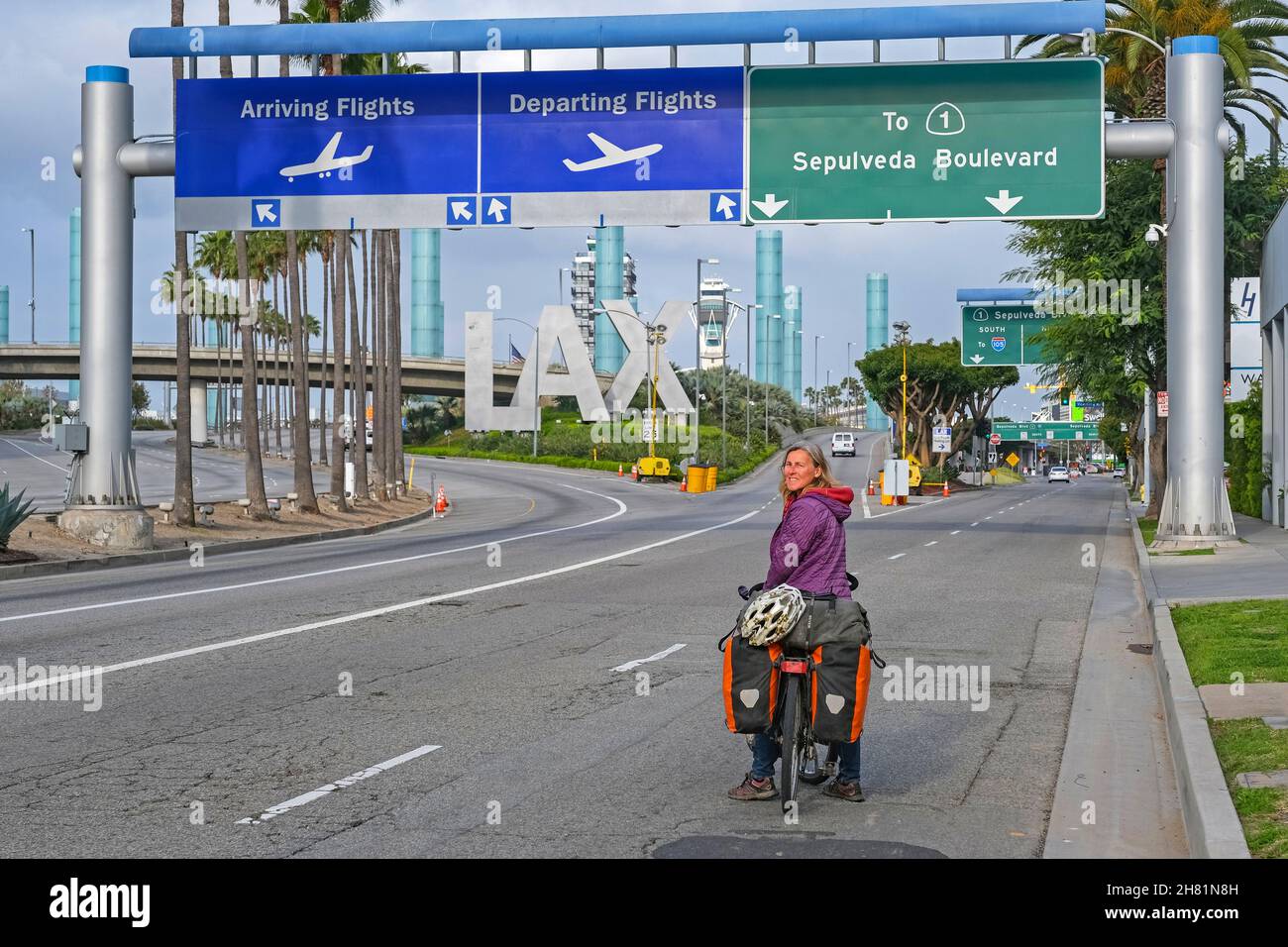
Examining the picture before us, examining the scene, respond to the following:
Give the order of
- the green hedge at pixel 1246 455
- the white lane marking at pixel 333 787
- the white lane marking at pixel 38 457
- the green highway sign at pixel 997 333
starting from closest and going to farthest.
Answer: the white lane marking at pixel 333 787
the green hedge at pixel 1246 455
the green highway sign at pixel 997 333
the white lane marking at pixel 38 457

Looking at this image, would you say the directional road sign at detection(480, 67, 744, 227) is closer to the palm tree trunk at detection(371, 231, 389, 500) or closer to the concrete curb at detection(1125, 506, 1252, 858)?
the concrete curb at detection(1125, 506, 1252, 858)

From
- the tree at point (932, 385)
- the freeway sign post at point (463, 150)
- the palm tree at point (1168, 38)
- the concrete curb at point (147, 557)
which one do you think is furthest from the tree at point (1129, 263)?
the tree at point (932, 385)

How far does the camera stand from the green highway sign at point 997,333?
202 feet

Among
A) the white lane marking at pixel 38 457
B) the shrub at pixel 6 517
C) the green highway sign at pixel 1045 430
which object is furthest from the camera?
the green highway sign at pixel 1045 430

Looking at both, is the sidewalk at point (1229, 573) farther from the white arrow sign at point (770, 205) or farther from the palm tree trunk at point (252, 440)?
the palm tree trunk at point (252, 440)

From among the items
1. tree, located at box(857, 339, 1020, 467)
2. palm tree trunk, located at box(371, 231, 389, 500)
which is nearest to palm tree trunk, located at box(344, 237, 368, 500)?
palm tree trunk, located at box(371, 231, 389, 500)

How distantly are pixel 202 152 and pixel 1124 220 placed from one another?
68.6 feet

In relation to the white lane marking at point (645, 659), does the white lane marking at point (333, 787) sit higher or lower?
higher

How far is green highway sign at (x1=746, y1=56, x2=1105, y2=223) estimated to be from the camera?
2577cm

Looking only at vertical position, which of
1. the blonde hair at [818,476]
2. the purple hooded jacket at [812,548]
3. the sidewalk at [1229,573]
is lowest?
the sidewalk at [1229,573]

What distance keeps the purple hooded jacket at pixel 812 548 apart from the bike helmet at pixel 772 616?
224 mm

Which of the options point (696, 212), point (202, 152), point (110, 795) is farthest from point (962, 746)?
point (202, 152)

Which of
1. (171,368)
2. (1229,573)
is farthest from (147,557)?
(171,368)

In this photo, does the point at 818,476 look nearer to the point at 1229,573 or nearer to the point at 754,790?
the point at 754,790
